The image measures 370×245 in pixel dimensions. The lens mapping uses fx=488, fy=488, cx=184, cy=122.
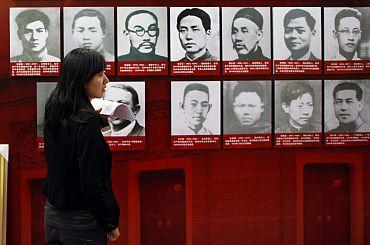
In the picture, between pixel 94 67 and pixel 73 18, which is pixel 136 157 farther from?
pixel 94 67

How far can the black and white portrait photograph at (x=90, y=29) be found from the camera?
13.1 feet

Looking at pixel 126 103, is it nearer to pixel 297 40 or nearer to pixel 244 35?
pixel 244 35

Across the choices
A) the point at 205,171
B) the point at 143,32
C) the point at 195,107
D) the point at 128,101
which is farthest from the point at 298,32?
the point at 128,101

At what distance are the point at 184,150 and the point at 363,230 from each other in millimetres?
1782

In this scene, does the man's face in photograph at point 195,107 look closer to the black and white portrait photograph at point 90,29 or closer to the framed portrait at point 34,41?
the black and white portrait photograph at point 90,29

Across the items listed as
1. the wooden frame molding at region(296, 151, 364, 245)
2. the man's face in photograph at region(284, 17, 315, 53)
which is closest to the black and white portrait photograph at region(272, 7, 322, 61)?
the man's face in photograph at region(284, 17, 315, 53)

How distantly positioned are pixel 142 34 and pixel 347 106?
6.18 feet

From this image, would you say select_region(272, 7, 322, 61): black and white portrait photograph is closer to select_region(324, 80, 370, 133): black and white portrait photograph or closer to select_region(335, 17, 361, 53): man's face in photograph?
select_region(335, 17, 361, 53): man's face in photograph

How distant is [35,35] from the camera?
13.1ft

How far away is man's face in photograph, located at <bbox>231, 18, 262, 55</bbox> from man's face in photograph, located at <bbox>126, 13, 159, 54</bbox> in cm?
66

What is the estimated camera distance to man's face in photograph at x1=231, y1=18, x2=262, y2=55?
414 centimetres

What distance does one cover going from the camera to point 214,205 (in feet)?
13.9

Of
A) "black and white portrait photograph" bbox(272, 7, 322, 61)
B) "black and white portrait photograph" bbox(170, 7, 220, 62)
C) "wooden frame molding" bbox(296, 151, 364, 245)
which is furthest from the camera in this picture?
"wooden frame molding" bbox(296, 151, 364, 245)

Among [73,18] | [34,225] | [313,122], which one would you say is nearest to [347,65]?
[313,122]
